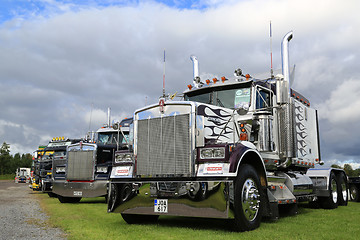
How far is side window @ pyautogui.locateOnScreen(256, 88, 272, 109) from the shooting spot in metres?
8.16

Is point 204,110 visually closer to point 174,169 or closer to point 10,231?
point 174,169

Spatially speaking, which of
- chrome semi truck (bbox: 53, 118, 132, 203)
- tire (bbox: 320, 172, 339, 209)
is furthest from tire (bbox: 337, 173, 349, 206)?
chrome semi truck (bbox: 53, 118, 132, 203)

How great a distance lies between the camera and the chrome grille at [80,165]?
13.2m

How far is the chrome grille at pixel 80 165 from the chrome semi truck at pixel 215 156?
19.2ft

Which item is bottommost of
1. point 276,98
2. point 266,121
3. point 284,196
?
point 284,196

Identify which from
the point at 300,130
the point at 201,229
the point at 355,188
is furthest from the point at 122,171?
the point at 355,188

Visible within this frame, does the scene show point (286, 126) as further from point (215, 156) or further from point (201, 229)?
point (201, 229)

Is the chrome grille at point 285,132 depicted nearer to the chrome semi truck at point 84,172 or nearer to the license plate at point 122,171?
the license plate at point 122,171

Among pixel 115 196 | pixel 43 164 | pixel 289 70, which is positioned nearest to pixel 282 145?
pixel 289 70

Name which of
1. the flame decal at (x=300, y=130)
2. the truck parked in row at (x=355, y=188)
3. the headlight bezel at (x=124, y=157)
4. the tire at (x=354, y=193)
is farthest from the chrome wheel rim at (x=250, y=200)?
the tire at (x=354, y=193)

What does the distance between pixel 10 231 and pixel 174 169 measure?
3.25 m

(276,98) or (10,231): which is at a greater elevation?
(276,98)

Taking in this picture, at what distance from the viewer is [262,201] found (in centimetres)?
682

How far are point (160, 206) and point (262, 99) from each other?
3.61 meters
